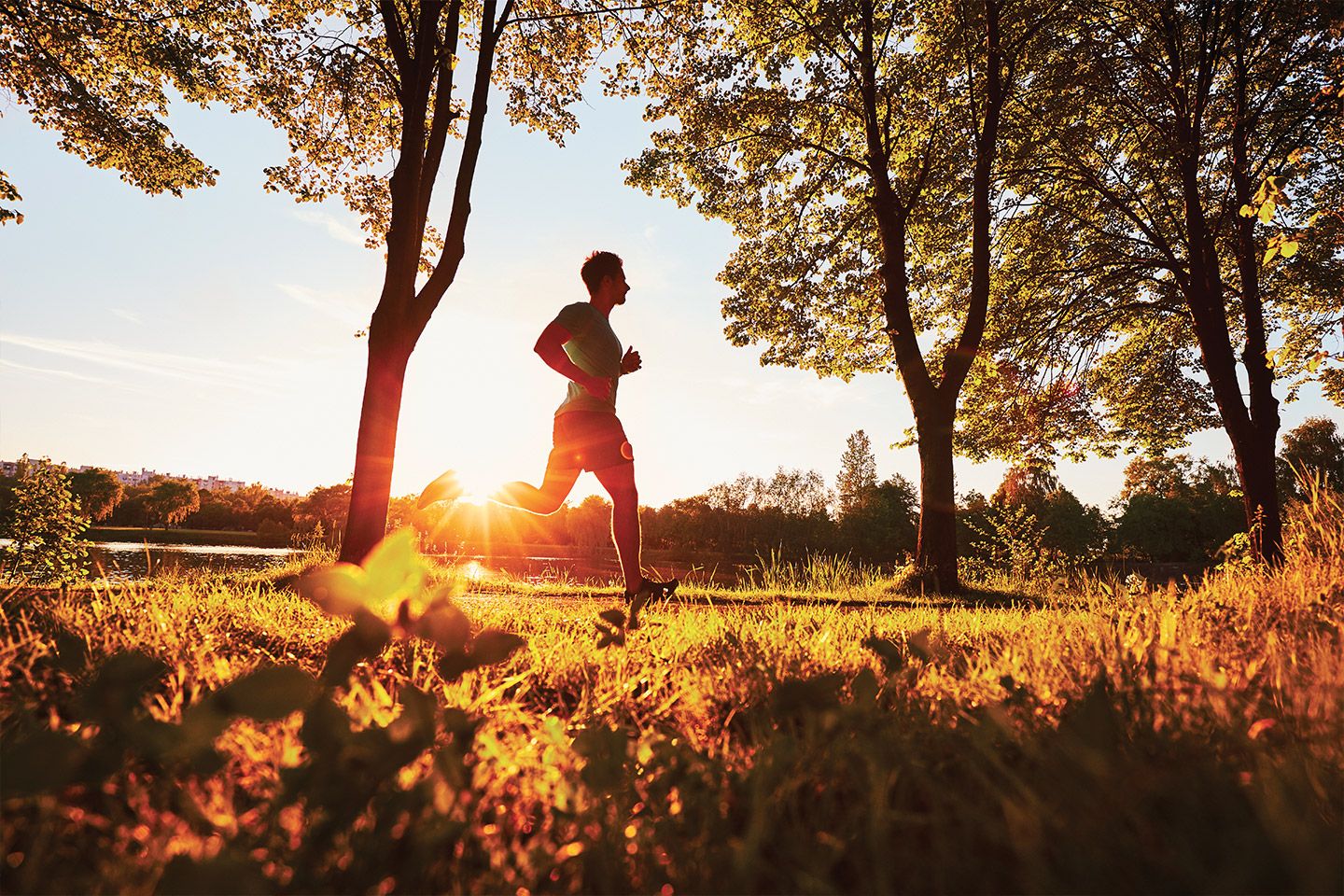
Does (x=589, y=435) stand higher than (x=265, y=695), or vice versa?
(x=589, y=435)

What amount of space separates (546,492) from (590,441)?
480 mm

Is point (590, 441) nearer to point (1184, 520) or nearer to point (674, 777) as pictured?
point (674, 777)

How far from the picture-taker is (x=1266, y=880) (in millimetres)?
848

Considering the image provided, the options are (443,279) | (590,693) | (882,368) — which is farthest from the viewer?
(882,368)

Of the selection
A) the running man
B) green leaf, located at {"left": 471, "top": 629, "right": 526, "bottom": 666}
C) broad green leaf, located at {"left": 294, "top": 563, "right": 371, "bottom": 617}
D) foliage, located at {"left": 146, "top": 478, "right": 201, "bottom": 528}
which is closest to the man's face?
the running man

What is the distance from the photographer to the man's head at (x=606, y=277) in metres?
4.81

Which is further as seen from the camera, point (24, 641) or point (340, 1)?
point (340, 1)

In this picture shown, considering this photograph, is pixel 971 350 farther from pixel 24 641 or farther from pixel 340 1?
pixel 24 641

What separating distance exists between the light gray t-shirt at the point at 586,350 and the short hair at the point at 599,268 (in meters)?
0.48

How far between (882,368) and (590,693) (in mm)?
12535

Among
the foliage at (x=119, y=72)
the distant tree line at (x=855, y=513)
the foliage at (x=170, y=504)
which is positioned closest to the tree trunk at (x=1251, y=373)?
the foliage at (x=119, y=72)

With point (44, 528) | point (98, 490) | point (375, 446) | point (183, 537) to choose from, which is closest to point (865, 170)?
point (375, 446)

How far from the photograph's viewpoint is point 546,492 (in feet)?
14.7

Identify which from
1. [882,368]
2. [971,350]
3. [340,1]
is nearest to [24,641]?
[340,1]
